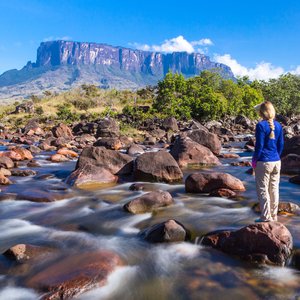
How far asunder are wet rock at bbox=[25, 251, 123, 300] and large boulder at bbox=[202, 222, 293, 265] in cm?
236

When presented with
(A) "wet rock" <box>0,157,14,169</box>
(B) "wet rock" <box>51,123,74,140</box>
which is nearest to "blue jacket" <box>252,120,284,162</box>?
(A) "wet rock" <box>0,157,14,169</box>

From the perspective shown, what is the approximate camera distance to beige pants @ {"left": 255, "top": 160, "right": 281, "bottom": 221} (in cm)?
737

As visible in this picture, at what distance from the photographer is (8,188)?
13.3 meters

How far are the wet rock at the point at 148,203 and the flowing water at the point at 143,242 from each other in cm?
26

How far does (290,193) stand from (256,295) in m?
7.79

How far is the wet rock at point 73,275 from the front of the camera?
556 cm

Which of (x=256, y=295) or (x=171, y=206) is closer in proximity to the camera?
(x=256, y=295)

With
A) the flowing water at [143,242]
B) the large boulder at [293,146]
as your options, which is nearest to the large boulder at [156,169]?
the flowing water at [143,242]

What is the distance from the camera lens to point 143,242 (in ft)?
25.7

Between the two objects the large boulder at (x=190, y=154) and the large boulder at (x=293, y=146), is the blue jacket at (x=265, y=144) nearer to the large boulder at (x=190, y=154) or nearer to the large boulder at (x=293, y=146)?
the large boulder at (x=190, y=154)

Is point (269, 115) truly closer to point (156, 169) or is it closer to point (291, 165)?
point (156, 169)

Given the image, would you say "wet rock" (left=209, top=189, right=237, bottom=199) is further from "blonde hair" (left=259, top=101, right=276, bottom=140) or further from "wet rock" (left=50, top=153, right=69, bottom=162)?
"wet rock" (left=50, top=153, right=69, bottom=162)

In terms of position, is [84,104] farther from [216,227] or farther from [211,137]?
[216,227]

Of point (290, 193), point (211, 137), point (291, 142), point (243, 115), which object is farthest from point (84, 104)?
point (290, 193)
